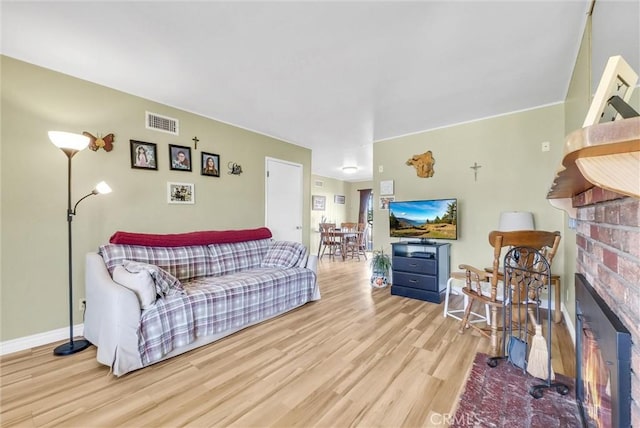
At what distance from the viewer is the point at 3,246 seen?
7.13 feet

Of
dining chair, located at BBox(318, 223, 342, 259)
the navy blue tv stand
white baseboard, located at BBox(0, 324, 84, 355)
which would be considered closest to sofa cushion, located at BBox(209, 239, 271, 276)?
white baseboard, located at BBox(0, 324, 84, 355)

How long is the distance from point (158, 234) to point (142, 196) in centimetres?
44

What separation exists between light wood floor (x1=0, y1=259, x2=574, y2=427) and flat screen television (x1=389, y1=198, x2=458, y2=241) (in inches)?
50.5

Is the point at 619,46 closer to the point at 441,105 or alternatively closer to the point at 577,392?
the point at 441,105

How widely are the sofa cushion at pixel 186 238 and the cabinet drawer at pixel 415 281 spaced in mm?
1844

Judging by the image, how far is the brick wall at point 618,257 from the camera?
69 centimetres

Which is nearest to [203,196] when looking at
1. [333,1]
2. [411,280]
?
[333,1]

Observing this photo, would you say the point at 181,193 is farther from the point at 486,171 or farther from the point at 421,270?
the point at 486,171

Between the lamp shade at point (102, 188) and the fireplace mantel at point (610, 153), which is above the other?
the lamp shade at point (102, 188)

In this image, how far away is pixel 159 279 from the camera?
213 centimetres

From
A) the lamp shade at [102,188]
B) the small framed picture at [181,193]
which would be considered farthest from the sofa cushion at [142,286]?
the small framed picture at [181,193]

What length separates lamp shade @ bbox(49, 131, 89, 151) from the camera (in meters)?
2.05

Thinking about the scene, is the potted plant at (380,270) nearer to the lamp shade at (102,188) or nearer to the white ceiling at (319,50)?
the white ceiling at (319,50)

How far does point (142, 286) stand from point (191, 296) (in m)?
→ 0.37
